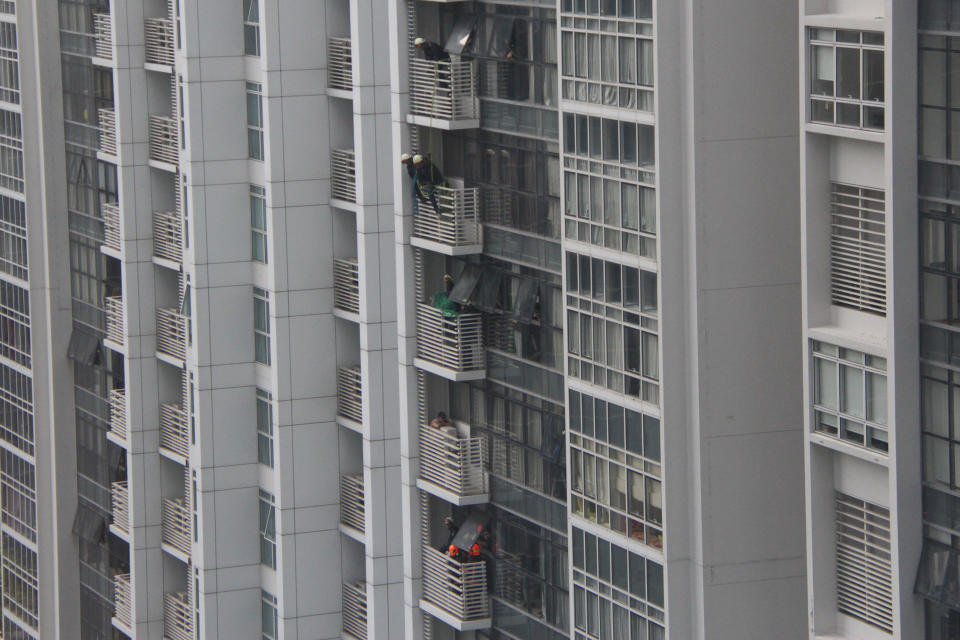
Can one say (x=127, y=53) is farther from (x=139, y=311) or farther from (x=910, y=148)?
(x=910, y=148)

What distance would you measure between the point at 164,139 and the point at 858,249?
112 ft

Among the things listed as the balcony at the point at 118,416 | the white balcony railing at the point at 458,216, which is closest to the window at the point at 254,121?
the white balcony railing at the point at 458,216

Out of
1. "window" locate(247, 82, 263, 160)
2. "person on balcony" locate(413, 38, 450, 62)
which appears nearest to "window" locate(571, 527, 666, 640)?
"person on balcony" locate(413, 38, 450, 62)

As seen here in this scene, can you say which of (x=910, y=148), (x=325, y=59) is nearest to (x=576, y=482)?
(x=910, y=148)

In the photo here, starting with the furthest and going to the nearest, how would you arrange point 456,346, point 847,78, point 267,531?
point 267,531 < point 456,346 < point 847,78

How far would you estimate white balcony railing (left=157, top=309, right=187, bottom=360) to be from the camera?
63.6m

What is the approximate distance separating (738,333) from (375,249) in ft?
52.8

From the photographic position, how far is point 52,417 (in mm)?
74250

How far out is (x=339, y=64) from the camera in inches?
2175

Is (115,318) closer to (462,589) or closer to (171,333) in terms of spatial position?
(171,333)

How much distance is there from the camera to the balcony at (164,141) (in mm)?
63531

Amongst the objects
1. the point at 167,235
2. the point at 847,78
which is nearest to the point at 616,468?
the point at 847,78

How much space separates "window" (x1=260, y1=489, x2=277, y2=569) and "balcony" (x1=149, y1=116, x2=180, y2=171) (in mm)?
10359

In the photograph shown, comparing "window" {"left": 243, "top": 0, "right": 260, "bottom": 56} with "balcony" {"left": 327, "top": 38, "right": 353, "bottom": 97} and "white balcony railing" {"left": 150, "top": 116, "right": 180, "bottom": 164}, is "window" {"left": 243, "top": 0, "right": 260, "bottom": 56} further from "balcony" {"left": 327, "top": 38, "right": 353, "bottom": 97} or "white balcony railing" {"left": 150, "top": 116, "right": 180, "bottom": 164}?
"white balcony railing" {"left": 150, "top": 116, "right": 180, "bottom": 164}
